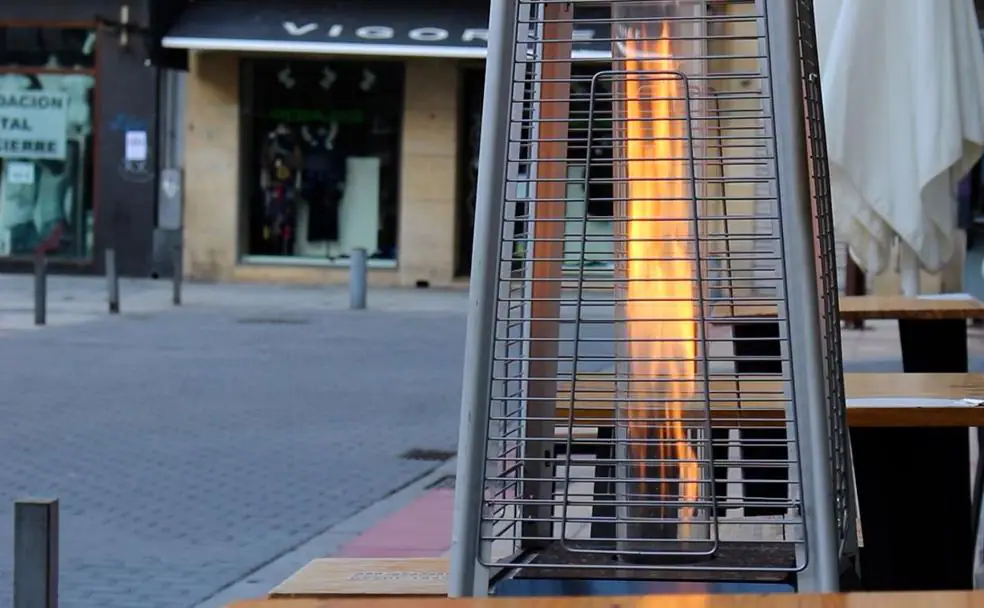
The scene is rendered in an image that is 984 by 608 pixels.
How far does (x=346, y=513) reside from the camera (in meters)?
8.06

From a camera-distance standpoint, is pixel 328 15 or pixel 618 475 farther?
pixel 328 15

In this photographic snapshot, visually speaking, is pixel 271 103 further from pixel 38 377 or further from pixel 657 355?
pixel 657 355

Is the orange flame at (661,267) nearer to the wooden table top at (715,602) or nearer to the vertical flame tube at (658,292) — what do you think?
the vertical flame tube at (658,292)

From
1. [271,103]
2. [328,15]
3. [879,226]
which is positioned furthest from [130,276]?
[879,226]

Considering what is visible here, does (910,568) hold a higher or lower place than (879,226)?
lower

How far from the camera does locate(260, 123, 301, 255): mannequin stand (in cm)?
2444

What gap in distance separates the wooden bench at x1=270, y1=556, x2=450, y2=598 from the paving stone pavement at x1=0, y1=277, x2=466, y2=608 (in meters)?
2.99

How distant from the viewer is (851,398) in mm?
4113

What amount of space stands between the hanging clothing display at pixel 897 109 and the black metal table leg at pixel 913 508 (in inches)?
60.8

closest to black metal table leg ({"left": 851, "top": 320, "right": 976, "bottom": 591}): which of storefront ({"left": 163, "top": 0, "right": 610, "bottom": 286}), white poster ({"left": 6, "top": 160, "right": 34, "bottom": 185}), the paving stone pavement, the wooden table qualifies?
the wooden table

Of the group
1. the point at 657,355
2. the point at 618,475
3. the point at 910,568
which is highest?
the point at 657,355

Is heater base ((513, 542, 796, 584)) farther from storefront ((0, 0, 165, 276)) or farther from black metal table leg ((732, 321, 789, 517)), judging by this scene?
storefront ((0, 0, 165, 276))

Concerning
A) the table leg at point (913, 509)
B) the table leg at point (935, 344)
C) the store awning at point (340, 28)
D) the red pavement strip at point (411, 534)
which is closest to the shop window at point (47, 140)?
the store awning at point (340, 28)

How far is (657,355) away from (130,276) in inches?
869
